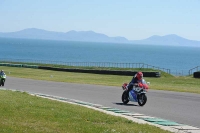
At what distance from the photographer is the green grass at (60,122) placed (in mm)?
9953

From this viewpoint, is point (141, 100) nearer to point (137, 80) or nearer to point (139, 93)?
point (139, 93)

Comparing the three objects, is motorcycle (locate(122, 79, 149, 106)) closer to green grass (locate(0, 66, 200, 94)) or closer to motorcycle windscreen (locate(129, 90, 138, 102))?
motorcycle windscreen (locate(129, 90, 138, 102))

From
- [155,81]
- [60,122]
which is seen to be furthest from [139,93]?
[155,81]

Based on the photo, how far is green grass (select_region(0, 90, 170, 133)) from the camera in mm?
9953

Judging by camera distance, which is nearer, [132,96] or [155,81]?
[132,96]

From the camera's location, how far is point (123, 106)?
693 inches

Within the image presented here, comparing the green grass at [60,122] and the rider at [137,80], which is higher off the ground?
the rider at [137,80]

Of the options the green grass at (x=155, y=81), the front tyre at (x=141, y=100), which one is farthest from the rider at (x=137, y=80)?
the green grass at (x=155, y=81)

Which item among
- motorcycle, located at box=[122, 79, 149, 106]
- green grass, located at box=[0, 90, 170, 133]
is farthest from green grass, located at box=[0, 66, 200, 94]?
green grass, located at box=[0, 90, 170, 133]

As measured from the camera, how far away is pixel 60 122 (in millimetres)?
10992

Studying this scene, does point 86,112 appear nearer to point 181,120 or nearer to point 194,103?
point 181,120

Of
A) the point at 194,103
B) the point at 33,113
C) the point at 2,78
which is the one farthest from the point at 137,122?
the point at 2,78

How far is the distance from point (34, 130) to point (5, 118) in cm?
179

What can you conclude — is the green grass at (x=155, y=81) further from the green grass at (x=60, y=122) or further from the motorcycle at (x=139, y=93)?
the green grass at (x=60, y=122)
